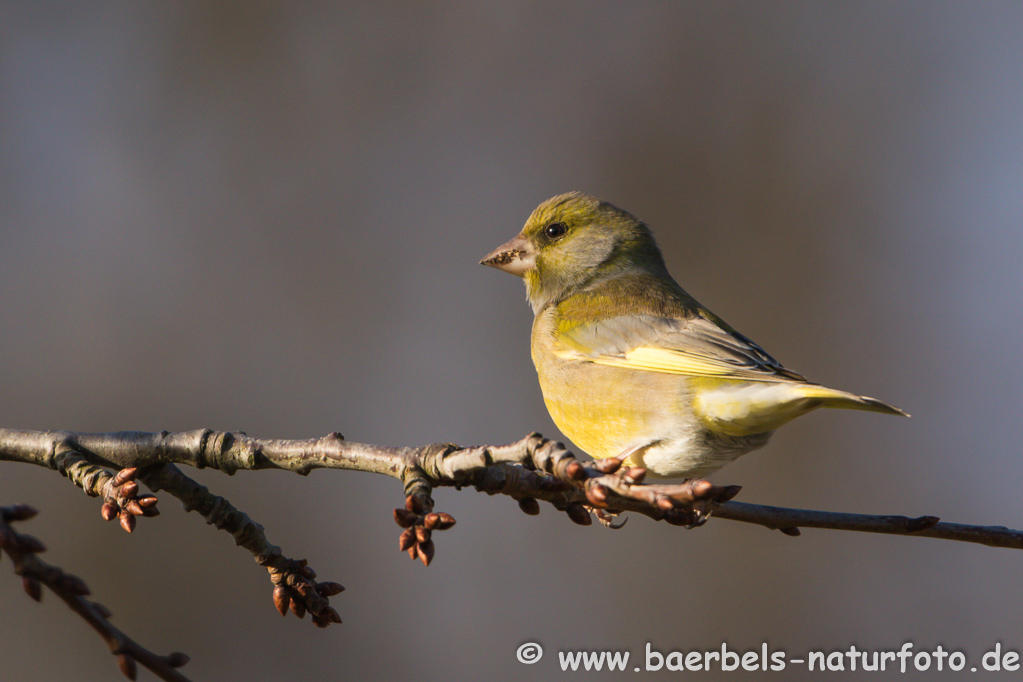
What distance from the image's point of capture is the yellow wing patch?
289 cm

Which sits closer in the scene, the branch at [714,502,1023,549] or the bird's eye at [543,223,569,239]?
the branch at [714,502,1023,549]

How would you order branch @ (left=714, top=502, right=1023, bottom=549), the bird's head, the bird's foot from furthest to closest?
the bird's head, branch @ (left=714, top=502, right=1023, bottom=549), the bird's foot

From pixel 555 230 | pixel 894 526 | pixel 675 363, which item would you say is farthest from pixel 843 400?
pixel 555 230

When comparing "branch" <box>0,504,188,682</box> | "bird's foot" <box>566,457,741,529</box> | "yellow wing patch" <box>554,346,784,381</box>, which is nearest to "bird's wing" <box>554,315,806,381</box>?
"yellow wing patch" <box>554,346,784,381</box>

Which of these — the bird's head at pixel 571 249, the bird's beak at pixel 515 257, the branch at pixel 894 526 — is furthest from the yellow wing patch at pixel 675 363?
the bird's beak at pixel 515 257

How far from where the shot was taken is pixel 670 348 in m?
3.25

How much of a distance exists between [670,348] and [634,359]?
16cm

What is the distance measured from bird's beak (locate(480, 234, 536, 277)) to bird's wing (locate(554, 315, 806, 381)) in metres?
0.67

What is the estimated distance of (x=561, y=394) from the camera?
11.0ft

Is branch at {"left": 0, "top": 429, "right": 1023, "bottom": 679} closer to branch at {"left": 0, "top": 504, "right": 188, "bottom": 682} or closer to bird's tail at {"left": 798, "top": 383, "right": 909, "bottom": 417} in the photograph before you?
bird's tail at {"left": 798, "top": 383, "right": 909, "bottom": 417}

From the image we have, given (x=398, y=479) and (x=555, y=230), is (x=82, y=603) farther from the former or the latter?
(x=555, y=230)

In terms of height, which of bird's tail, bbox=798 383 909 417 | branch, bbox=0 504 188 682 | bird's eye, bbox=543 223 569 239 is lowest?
branch, bbox=0 504 188 682

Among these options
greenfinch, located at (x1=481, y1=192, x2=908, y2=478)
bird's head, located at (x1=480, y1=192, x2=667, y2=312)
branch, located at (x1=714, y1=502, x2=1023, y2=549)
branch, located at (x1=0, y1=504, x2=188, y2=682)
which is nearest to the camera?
branch, located at (x1=0, y1=504, x2=188, y2=682)

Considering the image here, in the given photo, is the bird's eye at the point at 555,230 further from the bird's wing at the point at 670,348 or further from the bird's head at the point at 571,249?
the bird's wing at the point at 670,348
